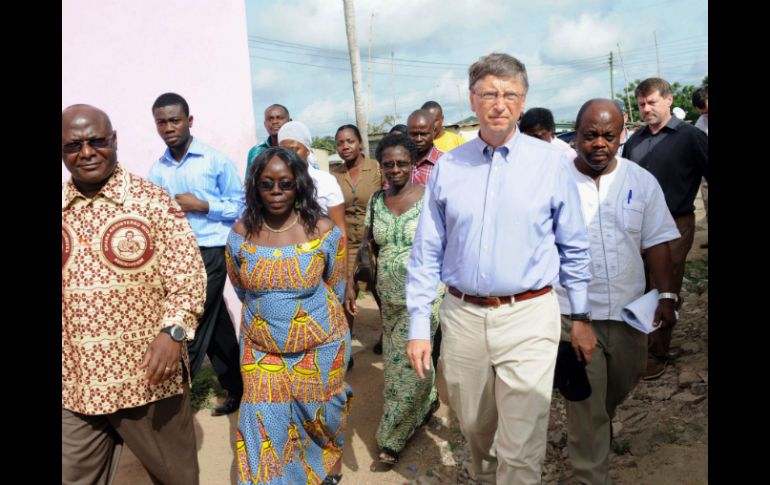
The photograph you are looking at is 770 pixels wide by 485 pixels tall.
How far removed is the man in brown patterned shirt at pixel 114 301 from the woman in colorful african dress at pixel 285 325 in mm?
588

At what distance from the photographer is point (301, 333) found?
3.29 metres

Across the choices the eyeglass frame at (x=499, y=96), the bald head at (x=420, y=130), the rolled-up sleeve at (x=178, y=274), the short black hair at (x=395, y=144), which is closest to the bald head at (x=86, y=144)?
the rolled-up sleeve at (x=178, y=274)

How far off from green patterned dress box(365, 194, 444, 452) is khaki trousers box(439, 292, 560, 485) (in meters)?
1.16

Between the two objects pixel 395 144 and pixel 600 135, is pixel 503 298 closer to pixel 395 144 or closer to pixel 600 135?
pixel 600 135

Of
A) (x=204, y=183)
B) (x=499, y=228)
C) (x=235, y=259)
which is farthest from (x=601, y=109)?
(x=204, y=183)

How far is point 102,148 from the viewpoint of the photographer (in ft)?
8.36

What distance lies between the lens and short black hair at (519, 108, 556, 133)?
16.2ft

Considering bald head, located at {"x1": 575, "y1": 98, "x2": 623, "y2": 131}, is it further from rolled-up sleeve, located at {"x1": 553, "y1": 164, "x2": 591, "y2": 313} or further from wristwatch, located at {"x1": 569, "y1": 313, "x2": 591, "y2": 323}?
wristwatch, located at {"x1": 569, "y1": 313, "x2": 591, "y2": 323}

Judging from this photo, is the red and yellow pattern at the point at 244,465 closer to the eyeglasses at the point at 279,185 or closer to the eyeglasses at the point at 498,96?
the eyeglasses at the point at 279,185

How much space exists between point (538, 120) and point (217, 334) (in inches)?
124

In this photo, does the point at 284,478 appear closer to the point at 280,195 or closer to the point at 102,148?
the point at 280,195

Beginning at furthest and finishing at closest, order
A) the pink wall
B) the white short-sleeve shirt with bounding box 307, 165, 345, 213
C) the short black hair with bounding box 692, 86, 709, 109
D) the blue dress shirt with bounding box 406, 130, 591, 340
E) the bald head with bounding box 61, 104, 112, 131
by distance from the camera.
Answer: the short black hair with bounding box 692, 86, 709, 109 < the pink wall < the white short-sleeve shirt with bounding box 307, 165, 345, 213 < the blue dress shirt with bounding box 406, 130, 591, 340 < the bald head with bounding box 61, 104, 112, 131

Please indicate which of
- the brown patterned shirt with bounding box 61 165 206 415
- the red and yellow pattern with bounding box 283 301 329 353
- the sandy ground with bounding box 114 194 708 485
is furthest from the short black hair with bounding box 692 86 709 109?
the brown patterned shirt with bounding box 61 165 206 415
